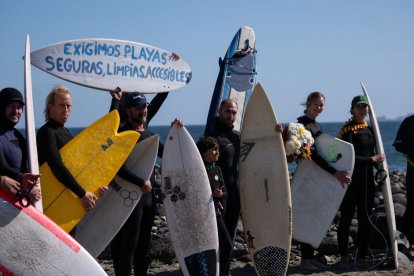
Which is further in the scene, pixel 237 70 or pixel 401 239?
pixel 237 70

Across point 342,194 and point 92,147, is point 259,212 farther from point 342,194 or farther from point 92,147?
point 92,147

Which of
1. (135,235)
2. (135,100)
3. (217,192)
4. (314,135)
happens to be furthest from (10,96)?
(314,135)

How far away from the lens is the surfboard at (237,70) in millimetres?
6938

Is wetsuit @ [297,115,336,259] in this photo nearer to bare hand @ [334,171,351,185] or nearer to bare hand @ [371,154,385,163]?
bare hand @ [334,171,351,185]

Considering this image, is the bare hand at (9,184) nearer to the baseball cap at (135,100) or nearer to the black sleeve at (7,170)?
the black sleeve at (7,170)

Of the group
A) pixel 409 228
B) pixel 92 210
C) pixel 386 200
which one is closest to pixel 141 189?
pixel 92 210

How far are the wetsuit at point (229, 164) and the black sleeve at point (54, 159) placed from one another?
4.54 ft

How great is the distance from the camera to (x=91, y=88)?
17.9ft

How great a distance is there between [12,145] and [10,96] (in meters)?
0.33

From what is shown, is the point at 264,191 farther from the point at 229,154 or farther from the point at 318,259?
the point at 318,259

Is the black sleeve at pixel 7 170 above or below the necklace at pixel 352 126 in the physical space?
below

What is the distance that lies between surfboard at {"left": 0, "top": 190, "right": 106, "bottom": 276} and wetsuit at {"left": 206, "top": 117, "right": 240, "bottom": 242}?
1.50 meters

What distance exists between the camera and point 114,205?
507 centimetres

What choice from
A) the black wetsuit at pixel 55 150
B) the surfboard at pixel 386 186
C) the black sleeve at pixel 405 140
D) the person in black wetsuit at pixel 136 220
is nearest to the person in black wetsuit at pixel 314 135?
the surfboard at pixel 386 186
